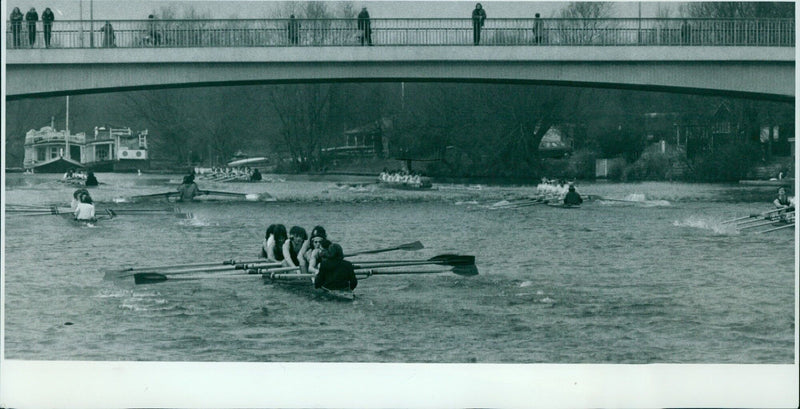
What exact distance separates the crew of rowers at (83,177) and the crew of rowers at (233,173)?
1.37m

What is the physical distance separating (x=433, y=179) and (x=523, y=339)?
2.69 meters

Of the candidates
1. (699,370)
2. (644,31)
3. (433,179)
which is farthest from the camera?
(433,179)

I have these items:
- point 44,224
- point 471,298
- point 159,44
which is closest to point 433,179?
point 471,298

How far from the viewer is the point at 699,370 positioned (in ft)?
46.6

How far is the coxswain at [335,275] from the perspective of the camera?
1512 cm

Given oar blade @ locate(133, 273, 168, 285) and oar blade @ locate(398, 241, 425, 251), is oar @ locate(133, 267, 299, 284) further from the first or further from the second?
oar blade @ locate(398, 241, 425, 251)

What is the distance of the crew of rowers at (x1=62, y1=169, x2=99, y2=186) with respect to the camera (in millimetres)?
16234

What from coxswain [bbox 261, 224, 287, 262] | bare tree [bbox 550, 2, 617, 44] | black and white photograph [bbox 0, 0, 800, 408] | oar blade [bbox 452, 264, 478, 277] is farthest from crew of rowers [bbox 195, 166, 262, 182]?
bare tree [bbox 550, 2, 617, 44]

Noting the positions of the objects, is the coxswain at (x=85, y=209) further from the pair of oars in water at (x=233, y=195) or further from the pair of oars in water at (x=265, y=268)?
the pair of oars in water at (x=265, y=268)

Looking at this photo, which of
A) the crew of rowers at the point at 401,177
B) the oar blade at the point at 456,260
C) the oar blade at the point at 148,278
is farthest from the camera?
the crew of rowers at the point at 401,177

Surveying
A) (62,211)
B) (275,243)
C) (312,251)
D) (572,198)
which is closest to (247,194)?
(275,243)

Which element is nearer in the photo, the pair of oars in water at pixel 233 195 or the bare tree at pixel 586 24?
the bare tree at pixel 586 24

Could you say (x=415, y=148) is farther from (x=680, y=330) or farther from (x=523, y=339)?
(x=680, y=330)

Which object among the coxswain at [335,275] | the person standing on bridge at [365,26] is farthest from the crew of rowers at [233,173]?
the person standing on bridge at [365,26]
